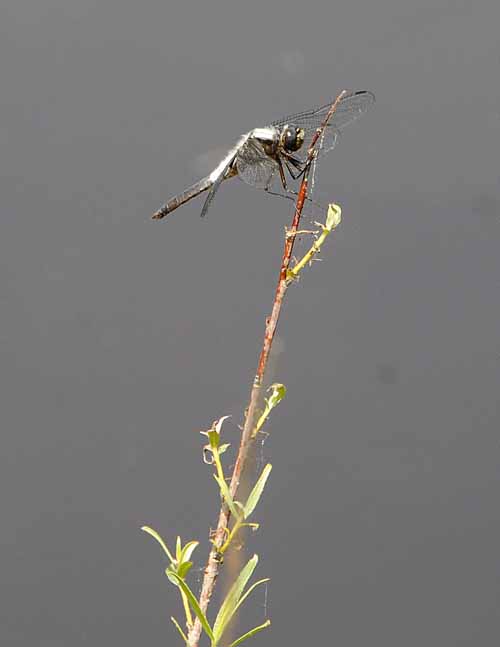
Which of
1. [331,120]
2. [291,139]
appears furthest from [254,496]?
[331,120]

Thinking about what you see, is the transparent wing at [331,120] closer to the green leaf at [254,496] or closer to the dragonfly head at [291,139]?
the dragonfly head at [291,139]

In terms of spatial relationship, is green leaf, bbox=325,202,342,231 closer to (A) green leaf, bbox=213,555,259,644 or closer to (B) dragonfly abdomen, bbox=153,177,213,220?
(A) green leaf, bbox=213,555,259,644

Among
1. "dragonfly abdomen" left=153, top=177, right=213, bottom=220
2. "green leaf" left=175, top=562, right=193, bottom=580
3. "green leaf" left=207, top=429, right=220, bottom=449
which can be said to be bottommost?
"green leaf" left=175, top=562, right=193, bottom=580

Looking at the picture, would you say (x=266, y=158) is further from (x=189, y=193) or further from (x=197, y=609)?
(x=197, y=609)

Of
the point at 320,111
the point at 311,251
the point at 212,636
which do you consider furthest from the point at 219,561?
the point at 320,111

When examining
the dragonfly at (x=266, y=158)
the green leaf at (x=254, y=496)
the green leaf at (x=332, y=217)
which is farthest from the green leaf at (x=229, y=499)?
the dragonfly at (x=266, y=158)

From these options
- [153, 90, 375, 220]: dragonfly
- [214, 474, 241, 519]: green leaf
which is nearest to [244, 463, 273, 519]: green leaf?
[214, 474, 241, 519]: green leaf

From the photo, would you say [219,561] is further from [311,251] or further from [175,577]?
[311,251]
